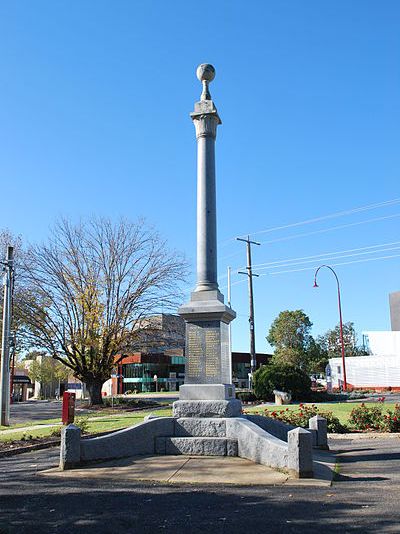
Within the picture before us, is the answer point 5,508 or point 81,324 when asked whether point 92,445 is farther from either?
point 81,324

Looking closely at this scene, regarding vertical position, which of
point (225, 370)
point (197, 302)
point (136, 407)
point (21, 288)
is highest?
point (21, 288)

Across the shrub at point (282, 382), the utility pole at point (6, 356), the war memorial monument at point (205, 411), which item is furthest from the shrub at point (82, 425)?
the shrub at point (282, 382)

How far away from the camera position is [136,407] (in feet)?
98.3

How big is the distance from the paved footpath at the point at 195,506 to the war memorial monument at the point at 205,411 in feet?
3.58

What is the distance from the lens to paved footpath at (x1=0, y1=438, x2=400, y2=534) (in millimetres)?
5867

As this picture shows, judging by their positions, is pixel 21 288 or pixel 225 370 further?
pixel 21 288

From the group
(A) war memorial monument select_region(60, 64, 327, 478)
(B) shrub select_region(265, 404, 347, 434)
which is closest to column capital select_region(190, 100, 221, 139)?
(A) war memorial monument select_region(60, 64, 327, 478)

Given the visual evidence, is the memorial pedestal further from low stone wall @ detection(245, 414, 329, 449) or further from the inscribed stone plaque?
low stone wall @ detection(245, 414, 329, 449)

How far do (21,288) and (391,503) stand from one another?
27.1 meters

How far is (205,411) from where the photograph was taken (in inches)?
427

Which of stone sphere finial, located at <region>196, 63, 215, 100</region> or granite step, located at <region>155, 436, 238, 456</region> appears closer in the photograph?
granite step, located at <region>155, 436, 238, 456</region>

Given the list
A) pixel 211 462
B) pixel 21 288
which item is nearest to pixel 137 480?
pixel 211 462

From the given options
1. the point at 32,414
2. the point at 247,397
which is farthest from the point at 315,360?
the point at 32,414

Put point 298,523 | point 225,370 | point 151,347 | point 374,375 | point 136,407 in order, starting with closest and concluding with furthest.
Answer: point 298,523
point 225,370
point 136,407
point 151,347
point 374,375
